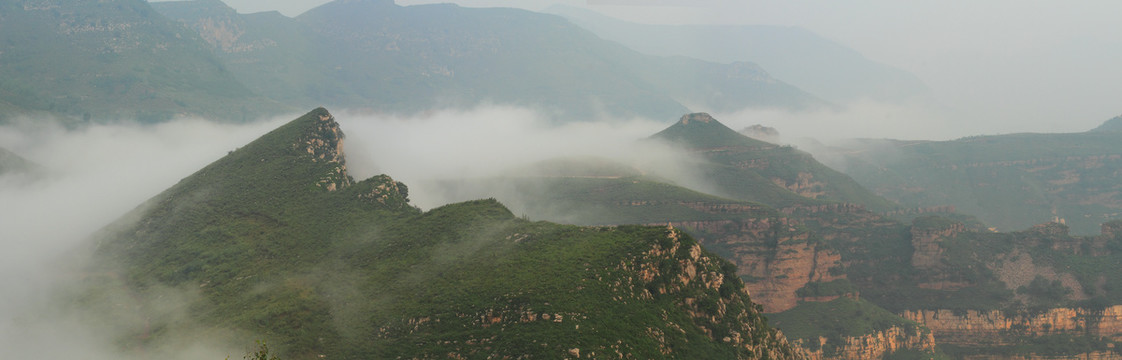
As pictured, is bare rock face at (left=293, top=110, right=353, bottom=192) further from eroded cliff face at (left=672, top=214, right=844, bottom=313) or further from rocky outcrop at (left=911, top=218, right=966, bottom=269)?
rocky outcrop at (left=911, top=218, right=966, bottom=269)

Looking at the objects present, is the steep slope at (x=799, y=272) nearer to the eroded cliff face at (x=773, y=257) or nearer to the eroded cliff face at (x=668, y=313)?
the eroded cliff face at (x=773, y=257)

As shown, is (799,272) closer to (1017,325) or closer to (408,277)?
(1017,325)

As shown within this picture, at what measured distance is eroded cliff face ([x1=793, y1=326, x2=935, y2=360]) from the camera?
527ft

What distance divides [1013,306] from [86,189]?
212 m

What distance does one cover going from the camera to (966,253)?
18800 centimetres

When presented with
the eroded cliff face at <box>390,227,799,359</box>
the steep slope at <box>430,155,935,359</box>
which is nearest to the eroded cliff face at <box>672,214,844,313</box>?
the steep slope at <box>430,155,935,359</box>

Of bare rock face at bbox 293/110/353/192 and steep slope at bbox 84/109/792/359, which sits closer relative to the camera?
steep slope at bbox 84/109/792/359

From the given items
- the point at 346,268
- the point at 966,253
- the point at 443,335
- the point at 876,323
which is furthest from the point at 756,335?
the point at 966,253

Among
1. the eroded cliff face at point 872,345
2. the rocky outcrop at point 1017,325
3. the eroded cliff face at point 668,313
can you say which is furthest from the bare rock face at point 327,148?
the rocky outcrop at point 1017,325

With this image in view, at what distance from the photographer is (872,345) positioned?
161375mm

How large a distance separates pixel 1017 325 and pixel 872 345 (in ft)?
121

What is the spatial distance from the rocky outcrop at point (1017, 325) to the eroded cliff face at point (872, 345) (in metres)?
16.0

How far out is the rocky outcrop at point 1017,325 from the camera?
543 feet

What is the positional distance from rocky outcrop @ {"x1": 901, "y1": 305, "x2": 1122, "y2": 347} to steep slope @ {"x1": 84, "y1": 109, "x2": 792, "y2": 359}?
318ft
